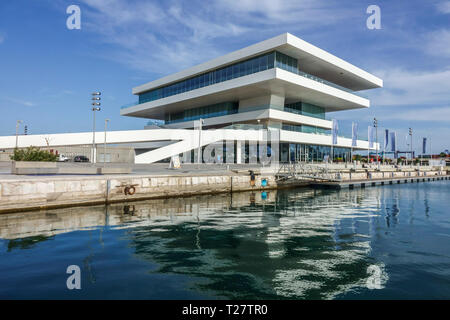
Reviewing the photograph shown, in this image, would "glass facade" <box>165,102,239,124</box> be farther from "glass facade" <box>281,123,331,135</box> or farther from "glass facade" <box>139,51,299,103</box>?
"glass facade" <box>281,123,331,135</box>

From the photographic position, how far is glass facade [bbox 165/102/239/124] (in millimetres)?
49281

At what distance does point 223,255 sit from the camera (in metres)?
8.05

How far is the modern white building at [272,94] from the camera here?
38.3 meters

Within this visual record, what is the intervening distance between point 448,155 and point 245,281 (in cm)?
16056

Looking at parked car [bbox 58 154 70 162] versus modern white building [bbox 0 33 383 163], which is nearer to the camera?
modern white building [bbox 0 33 383 163]

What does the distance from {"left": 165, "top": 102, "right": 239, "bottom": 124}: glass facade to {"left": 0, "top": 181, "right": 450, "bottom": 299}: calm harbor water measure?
118 ft

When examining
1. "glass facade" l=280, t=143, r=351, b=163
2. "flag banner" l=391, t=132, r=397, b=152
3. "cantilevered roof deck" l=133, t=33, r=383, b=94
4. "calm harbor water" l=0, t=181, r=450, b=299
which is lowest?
"calm harbor water" l=0, t=181, r=450, b=299

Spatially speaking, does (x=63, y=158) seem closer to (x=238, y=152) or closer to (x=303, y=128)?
(x=238, y=152)

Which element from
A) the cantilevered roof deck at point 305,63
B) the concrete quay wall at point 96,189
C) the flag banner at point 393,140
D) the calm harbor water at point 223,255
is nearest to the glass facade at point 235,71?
the cantilevered roof deck at point 305,63

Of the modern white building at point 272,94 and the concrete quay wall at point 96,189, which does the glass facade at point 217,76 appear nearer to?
the modern white building at point 272,94

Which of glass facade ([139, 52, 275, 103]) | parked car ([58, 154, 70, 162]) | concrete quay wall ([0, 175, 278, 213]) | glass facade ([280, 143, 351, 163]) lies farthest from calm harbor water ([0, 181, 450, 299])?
parked car ([58, 154, 70, 162])

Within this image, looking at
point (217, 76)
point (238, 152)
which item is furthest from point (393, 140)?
point (217, 76)
